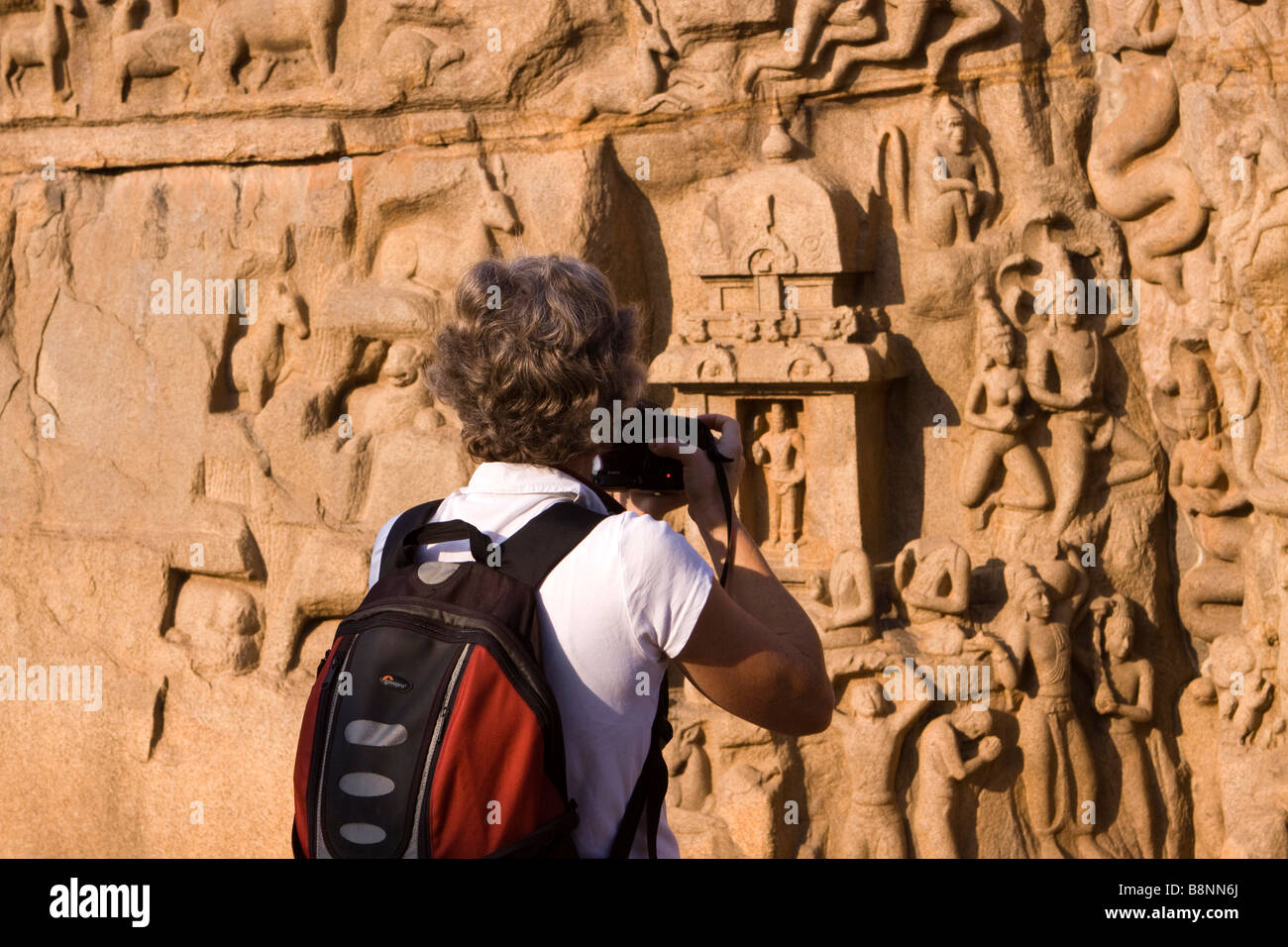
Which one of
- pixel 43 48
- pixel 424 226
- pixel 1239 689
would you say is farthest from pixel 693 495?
pixel 43 48

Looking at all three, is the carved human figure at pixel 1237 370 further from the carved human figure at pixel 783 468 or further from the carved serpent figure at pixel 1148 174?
the carved human figure at pixel 783 468

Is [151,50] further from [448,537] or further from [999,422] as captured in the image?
[448,537]

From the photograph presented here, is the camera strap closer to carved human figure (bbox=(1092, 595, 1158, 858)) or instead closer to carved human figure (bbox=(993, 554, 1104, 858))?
carved human figure (bbox=(993, 554, 1104, 858))

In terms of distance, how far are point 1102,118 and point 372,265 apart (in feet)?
11.3

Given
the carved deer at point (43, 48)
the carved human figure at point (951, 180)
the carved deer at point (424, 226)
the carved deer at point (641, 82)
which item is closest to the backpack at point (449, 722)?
the carved human figure at point (951, 180)

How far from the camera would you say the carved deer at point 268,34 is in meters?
6.98

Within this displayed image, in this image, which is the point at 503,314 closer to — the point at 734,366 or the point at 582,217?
the point at 734,366

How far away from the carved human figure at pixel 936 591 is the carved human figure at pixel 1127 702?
23.4 inches

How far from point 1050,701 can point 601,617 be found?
4139 mm

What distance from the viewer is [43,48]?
A: 741cm

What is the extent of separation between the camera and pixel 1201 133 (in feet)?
18.5

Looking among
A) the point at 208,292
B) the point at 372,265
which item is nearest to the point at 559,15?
the point at 372,265

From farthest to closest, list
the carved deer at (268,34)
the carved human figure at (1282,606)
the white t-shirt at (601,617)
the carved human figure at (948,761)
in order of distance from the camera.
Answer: the carved deer at (268,34) → the carved human figure at (948,761) → the carved human figure at (1282,606) → the white t-shirt at (601,617)

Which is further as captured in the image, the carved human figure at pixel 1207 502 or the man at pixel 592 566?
the carved human figure at pixel 1207 502
